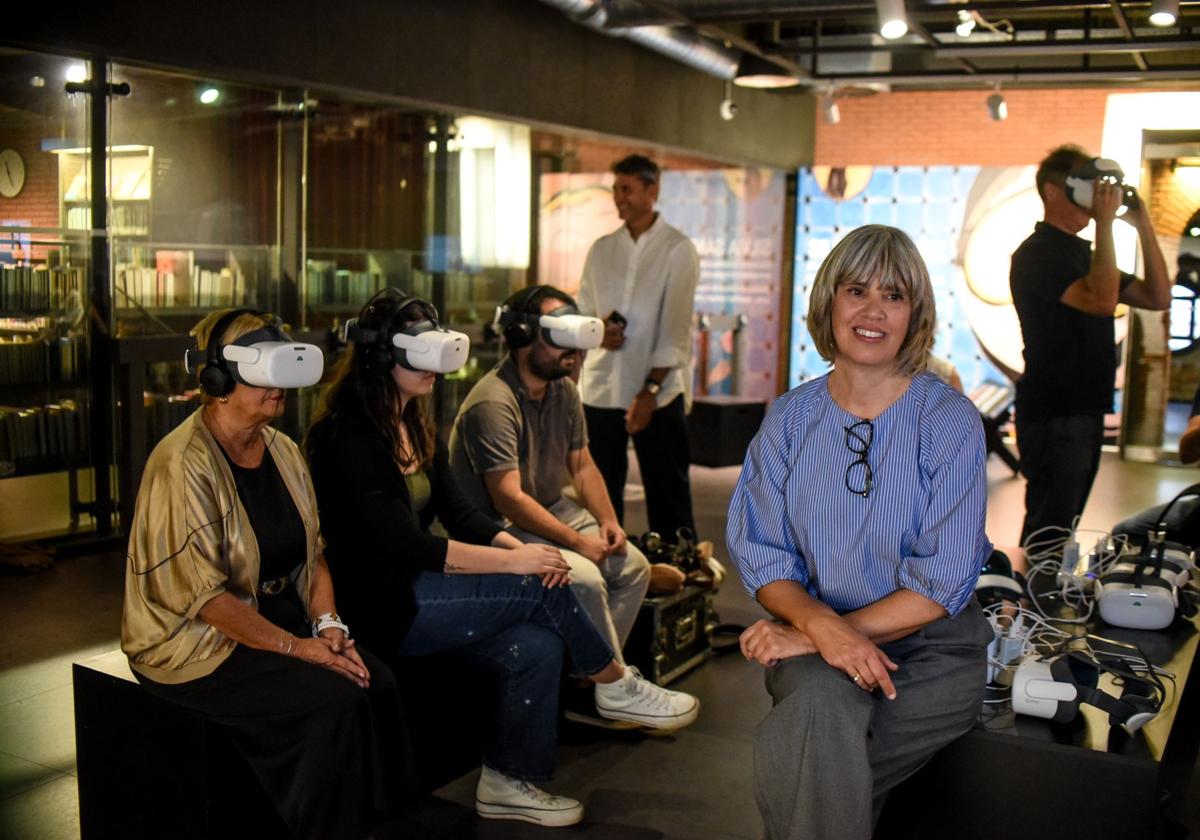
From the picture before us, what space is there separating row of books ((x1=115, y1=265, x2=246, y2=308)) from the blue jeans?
3026 mm

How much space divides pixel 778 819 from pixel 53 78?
420 cm

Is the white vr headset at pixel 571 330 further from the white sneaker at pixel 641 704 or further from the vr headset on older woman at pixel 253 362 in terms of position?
the vr headset on older woman at pixel 253 362

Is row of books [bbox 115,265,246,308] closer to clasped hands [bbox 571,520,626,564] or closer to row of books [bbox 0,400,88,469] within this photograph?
row of books [bbox 0,400,88,469]

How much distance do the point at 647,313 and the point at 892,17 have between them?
1.61 metres

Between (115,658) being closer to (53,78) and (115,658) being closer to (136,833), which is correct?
(136,833)

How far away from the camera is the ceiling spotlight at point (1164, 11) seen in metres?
5.11

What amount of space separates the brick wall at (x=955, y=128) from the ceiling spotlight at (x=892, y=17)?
5.62m

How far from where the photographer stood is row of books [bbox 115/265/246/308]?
5.38 m

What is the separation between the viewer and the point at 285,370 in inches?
97.7

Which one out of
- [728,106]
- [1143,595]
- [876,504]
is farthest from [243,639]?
[728,106]

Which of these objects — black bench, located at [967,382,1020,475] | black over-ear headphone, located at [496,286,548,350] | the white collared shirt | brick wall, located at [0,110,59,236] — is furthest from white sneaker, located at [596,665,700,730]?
black bench, located at [967,382,1020,475]

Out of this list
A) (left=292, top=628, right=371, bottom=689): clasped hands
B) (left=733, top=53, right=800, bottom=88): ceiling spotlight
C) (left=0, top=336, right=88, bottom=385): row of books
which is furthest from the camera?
(left=733, top=53, right=800, bottom=88): ceiling spotlight

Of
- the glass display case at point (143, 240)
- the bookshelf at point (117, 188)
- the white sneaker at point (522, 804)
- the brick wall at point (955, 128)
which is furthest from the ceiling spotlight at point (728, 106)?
the white sneaker at point (522, 804)

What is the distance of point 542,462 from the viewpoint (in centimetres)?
376
